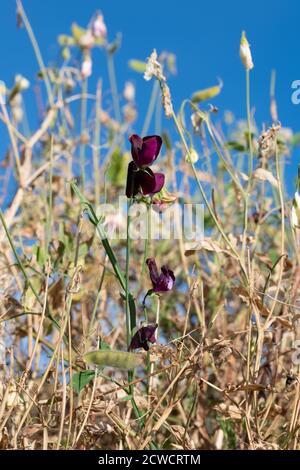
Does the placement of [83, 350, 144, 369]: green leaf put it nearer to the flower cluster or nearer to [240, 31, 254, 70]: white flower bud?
the flower cluster

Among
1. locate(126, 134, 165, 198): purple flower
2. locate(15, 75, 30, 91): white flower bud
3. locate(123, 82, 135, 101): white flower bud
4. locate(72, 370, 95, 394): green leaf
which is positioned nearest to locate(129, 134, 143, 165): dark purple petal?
locate(126, 134, 165, 198): purple flower

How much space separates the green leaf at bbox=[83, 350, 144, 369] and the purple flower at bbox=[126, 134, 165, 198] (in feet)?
0.52

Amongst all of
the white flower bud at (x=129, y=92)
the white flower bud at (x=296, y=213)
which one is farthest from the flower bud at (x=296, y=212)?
the white flower bud at (x=129, y=92)

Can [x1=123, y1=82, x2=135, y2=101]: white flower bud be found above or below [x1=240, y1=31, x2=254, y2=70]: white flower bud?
above

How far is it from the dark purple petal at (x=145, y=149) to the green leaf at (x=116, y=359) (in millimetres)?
189

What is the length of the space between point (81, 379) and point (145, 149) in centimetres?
23

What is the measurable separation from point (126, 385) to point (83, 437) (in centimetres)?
11

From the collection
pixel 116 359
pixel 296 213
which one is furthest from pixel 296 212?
pixel 116 359

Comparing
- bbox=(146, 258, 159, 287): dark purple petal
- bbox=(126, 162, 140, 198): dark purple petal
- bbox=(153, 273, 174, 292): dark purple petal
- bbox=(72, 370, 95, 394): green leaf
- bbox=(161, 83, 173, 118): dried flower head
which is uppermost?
bbox=(161, 83, 173, 118): dried flower head

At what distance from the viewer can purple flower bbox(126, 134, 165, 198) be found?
0.68 metres

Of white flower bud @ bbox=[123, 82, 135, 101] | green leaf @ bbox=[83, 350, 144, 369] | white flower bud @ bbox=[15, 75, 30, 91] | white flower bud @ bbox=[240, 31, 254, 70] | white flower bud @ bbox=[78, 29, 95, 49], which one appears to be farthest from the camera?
white flower bud @ bbox=[123, 82, 135, 101]

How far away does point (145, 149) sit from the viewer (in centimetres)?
68

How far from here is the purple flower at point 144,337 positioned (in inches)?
26.4
